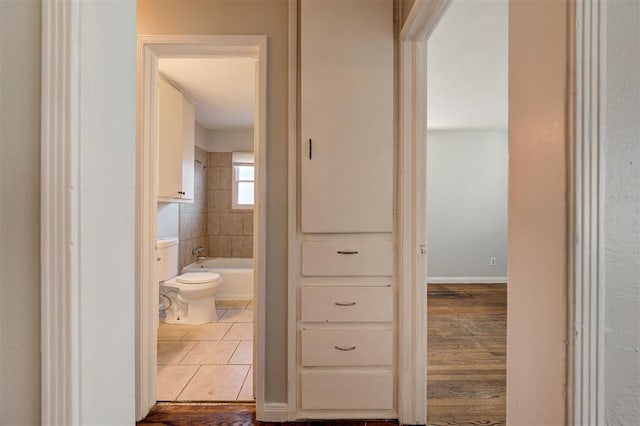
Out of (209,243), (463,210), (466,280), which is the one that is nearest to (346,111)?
(209,243)

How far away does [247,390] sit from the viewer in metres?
2.19

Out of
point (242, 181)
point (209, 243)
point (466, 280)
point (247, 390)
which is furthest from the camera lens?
point (466, 280)

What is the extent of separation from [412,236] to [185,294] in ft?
8.20

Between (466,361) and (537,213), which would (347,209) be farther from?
(466,361)

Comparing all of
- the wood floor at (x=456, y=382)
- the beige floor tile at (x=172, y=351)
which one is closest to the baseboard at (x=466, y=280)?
the wood floor at (x=456, y=382)

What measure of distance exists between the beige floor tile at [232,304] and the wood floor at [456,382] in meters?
2.05

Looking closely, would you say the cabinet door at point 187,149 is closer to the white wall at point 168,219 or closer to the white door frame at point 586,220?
the white wall at point 168,219

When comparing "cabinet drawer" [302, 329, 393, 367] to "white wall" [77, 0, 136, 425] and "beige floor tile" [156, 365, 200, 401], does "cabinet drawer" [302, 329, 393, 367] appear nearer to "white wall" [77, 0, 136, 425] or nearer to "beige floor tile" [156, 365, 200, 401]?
"beige floor tile" [156, 365, 200, 401]

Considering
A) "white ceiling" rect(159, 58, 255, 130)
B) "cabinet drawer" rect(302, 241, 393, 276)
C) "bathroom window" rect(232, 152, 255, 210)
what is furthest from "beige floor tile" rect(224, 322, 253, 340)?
"white ceiling" rect(159, 58, 255, 130)

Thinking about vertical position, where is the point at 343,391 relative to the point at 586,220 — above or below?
below

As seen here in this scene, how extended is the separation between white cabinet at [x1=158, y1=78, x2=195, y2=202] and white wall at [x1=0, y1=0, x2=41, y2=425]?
316cm

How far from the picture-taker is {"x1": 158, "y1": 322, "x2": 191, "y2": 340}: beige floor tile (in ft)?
10.2

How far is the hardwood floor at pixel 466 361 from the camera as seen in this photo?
1.99 metres

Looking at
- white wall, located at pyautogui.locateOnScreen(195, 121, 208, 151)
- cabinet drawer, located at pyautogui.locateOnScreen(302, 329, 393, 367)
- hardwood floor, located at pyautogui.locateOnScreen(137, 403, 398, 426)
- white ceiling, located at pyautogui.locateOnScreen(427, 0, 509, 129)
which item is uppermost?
white ceiling, located at pyautogui.locateOnScreen(427, 0, 509, 129)
